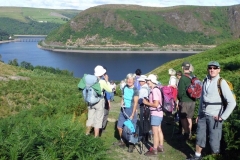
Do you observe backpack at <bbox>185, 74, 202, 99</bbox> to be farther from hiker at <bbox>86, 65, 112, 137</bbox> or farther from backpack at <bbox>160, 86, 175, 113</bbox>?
hiker at <bbox>86, 65, 112, 137</bbox>

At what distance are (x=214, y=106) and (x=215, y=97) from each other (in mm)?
147

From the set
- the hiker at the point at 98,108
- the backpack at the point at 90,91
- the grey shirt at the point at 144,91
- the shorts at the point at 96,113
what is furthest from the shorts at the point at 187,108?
the backpack at the point at 90,91

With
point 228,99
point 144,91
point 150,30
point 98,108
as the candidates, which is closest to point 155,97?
point 144,91

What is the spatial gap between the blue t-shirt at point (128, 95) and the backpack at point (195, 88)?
1121 mm

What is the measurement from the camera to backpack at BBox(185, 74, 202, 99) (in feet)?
20.2

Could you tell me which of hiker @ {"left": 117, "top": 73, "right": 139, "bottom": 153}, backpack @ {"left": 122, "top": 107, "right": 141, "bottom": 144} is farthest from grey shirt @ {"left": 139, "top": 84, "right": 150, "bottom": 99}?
backpack @ {"left": 122, "top": 107, "right": 141, "bottom": 144}

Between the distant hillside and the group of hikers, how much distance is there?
174523 millimetres

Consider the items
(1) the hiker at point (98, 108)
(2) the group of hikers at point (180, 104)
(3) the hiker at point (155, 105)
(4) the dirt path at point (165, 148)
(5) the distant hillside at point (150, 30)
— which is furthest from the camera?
(5) the distant hillside at point (150, 30)

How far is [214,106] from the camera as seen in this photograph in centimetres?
464

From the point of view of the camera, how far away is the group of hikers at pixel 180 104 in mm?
4609

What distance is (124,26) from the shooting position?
630 feet

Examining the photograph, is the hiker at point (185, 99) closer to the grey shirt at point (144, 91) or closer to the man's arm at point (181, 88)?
the man's arm at point (181, 88)

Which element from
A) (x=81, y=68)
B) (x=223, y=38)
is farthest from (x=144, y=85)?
(x=223, y=38)

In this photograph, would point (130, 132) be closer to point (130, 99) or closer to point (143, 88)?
point (130, 99)
